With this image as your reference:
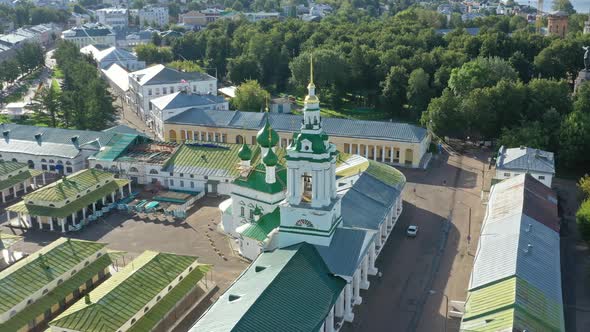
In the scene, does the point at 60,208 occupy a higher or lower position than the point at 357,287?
higher

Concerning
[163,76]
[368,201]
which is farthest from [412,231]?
[163,76]

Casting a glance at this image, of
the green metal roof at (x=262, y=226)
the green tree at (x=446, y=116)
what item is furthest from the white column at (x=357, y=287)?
the green tree at (x=446, y=116)

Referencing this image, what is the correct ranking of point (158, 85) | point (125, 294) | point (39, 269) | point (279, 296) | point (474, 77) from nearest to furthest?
point (279, 296)
point (125, 294)
point (39, 269)
point (474, 77)
point (158, 85)

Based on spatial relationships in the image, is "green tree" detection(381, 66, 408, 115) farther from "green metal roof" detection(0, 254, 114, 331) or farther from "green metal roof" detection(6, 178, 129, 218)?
"green metal roof" detection(0, 254, 114, 331)

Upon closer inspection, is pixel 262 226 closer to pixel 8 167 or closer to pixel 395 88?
pixel 8 167

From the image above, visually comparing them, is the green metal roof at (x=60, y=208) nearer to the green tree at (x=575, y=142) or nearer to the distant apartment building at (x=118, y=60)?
the green tree at (x=575, y=142)

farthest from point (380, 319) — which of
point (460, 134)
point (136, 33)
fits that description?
point (136, 33)
